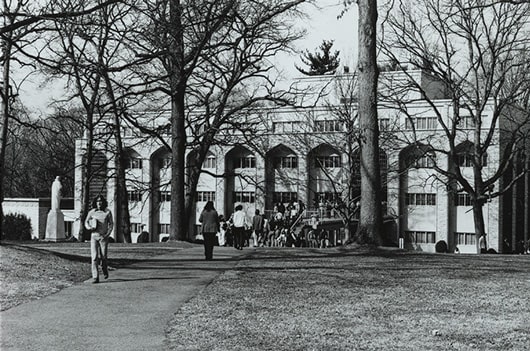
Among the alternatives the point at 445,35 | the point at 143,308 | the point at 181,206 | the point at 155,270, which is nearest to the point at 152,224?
the point at 445,35

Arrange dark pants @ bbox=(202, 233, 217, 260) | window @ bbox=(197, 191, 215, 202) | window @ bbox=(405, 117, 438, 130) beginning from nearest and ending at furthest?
dark pants @ bbox=(202, 233, 217, 260) < window @ bbox=(405, 117, 438, 130) < window @ bbox=(197, 191, 215, 202)

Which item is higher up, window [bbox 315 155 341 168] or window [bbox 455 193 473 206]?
window [bbox 315 155 341 168]

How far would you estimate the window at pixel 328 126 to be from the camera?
196ft

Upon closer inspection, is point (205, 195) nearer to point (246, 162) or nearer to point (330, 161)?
point (246, 162)

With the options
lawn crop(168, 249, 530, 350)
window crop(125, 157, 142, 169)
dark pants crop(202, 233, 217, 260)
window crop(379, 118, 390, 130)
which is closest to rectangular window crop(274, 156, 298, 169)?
window crop(379, 118, 390, 130)

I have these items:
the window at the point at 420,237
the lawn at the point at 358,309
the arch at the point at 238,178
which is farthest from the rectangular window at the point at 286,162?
the lawn at the point at 358,309

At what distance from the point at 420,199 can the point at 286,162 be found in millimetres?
12602

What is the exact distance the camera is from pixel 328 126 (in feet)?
203

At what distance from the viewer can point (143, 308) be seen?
32.3 feet

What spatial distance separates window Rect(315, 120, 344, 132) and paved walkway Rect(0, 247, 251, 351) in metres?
46.4

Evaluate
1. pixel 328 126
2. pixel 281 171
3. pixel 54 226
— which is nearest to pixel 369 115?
pixel 54 226

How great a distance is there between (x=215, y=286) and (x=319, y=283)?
1730 mm

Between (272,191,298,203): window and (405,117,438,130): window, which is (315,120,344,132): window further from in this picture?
(272,191,298,203): window

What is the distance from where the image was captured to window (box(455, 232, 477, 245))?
60.6 metres
